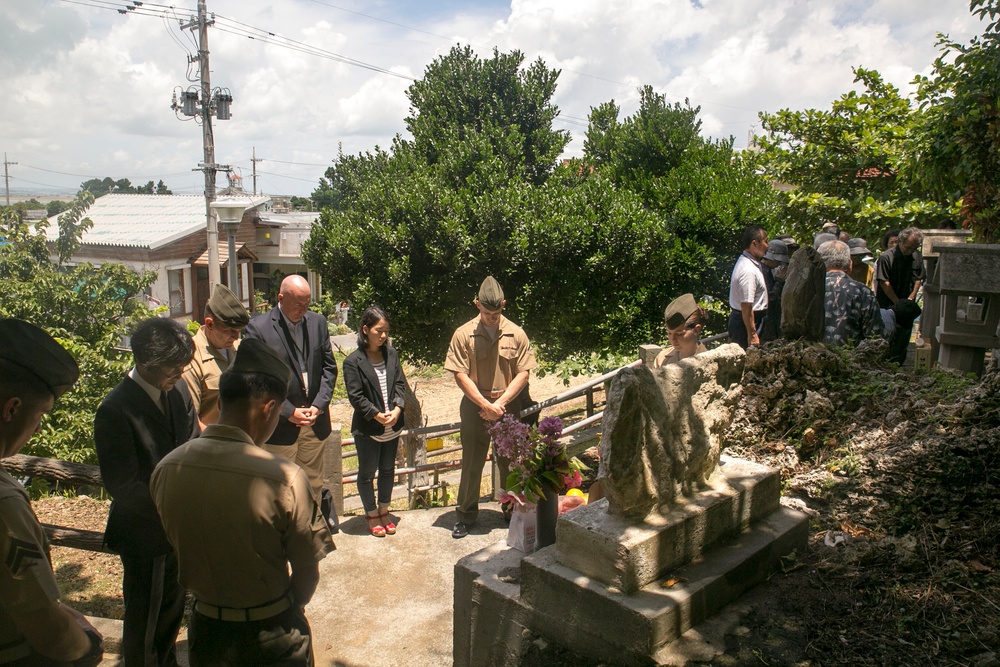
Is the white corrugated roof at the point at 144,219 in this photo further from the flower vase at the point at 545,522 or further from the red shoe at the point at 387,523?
the flower vase at the point at 545,522

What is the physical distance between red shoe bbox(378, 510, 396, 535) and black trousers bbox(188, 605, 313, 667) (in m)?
2.90

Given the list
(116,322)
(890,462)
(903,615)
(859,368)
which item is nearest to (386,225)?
(116,322)

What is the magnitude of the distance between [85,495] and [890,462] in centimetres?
674

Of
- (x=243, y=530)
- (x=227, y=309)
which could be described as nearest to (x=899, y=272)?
(x=227, y=309)

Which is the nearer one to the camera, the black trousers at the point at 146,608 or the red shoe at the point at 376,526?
the black trousers at the point at 146,608

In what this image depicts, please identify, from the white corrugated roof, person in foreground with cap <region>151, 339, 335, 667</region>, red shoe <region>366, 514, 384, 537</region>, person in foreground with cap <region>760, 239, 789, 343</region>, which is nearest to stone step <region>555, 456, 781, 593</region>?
person in foreground with cap <region>151, 339, 335, 667</region>

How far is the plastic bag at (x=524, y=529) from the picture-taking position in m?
4.04

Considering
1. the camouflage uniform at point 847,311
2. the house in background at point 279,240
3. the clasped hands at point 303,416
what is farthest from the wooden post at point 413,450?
the house in background at point 279,240

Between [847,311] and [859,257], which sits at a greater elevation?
[859,257]

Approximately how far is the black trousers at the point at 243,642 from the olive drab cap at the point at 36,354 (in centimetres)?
99

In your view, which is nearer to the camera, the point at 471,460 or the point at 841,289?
the point at 841,289

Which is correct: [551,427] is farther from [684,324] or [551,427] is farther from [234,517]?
[234,517]

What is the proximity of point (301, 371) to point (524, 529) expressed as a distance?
2.05m

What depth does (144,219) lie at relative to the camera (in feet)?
Answer: 72.3
